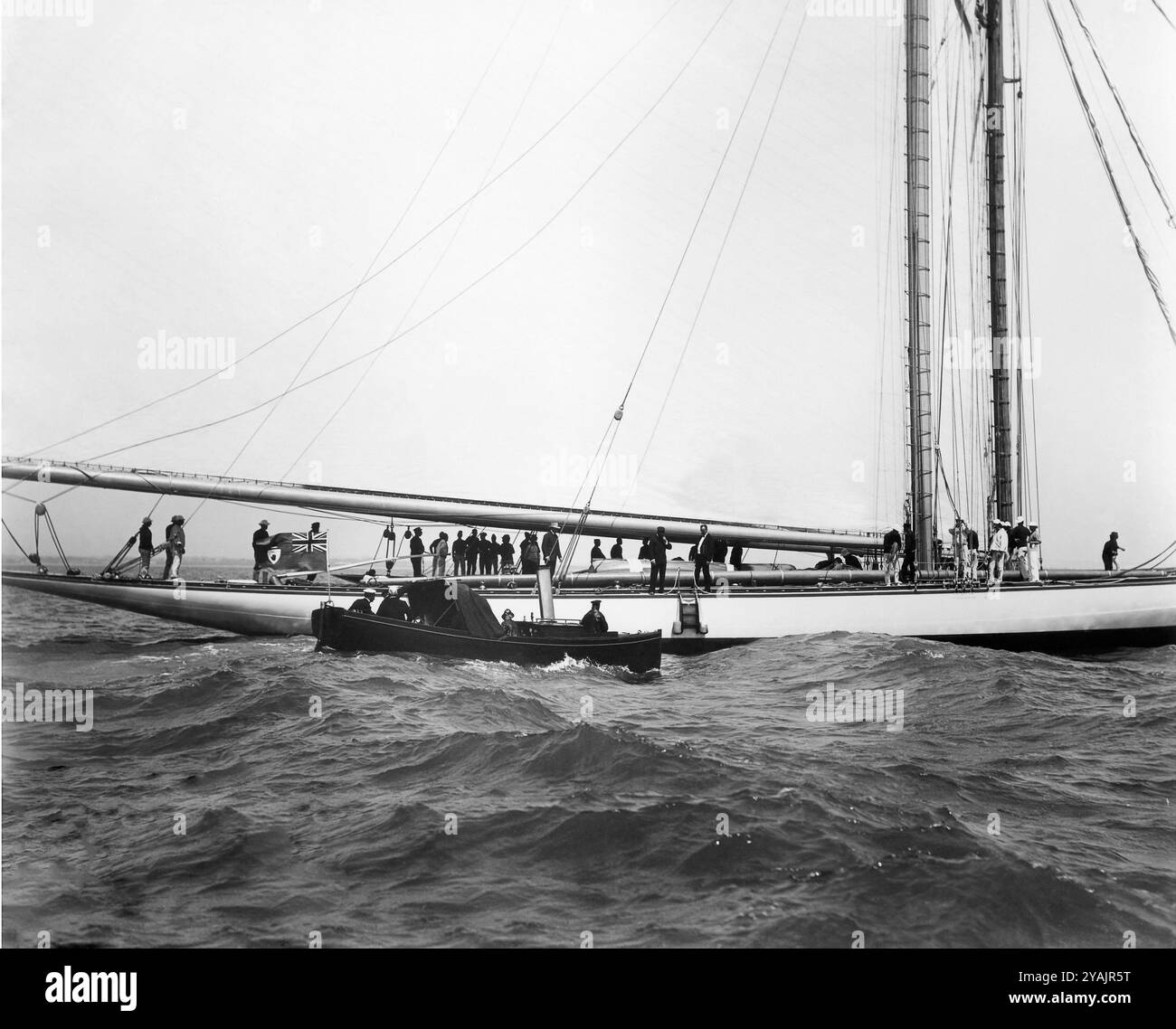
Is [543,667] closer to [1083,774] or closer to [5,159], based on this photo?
[1083,774]

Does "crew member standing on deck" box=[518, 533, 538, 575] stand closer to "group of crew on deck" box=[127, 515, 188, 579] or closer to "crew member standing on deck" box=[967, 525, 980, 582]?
"group of crew on deck" box=[127, 515, 188, 579]

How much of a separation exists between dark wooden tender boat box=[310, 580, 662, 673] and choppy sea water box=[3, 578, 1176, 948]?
65.0 inches

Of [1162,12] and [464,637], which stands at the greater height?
[1162,12]

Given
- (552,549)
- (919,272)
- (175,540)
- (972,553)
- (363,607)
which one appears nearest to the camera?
(363,607)

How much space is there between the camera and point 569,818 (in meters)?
5.80

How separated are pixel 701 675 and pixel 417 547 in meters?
6.27

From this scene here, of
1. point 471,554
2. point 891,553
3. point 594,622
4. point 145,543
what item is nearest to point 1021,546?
point 891,553

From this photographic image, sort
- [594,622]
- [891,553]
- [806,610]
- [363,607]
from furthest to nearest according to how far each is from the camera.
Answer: [891,553] → [806,610] → [594,622] → [363,607]

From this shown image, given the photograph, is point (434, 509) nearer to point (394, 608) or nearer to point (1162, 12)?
point (394, 608)

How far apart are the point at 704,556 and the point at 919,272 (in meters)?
6.55

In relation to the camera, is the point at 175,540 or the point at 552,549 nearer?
the point at 175,540

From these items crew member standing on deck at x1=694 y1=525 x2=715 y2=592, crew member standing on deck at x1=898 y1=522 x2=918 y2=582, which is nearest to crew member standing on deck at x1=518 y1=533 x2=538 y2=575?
crew member standing on deck at x1=694 y1=525 x2=715 y2=592

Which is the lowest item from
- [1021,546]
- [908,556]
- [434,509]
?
[908,556]

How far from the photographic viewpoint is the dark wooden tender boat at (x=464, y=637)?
11680 millimetres
